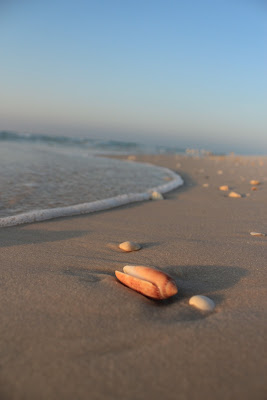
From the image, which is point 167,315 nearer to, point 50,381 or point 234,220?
point 50,381

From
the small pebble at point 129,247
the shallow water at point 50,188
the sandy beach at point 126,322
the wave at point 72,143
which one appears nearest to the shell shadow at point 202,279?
the sandy beach at point 126,322

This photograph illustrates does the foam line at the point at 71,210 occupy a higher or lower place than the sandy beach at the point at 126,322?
lower

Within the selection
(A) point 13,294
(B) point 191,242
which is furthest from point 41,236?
(B) point 191,242

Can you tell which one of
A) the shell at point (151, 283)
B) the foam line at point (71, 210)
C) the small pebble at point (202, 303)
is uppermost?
the shell at point (151, 283)

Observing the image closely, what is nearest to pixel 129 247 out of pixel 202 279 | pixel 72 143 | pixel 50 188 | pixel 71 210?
pixel 202 279

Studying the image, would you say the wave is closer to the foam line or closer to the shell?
the foam line

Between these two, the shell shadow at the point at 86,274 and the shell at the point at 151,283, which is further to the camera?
the shell shadow at the point at 86,274

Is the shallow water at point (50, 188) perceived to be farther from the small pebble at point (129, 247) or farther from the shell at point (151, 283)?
the shell at point (151, 283)
